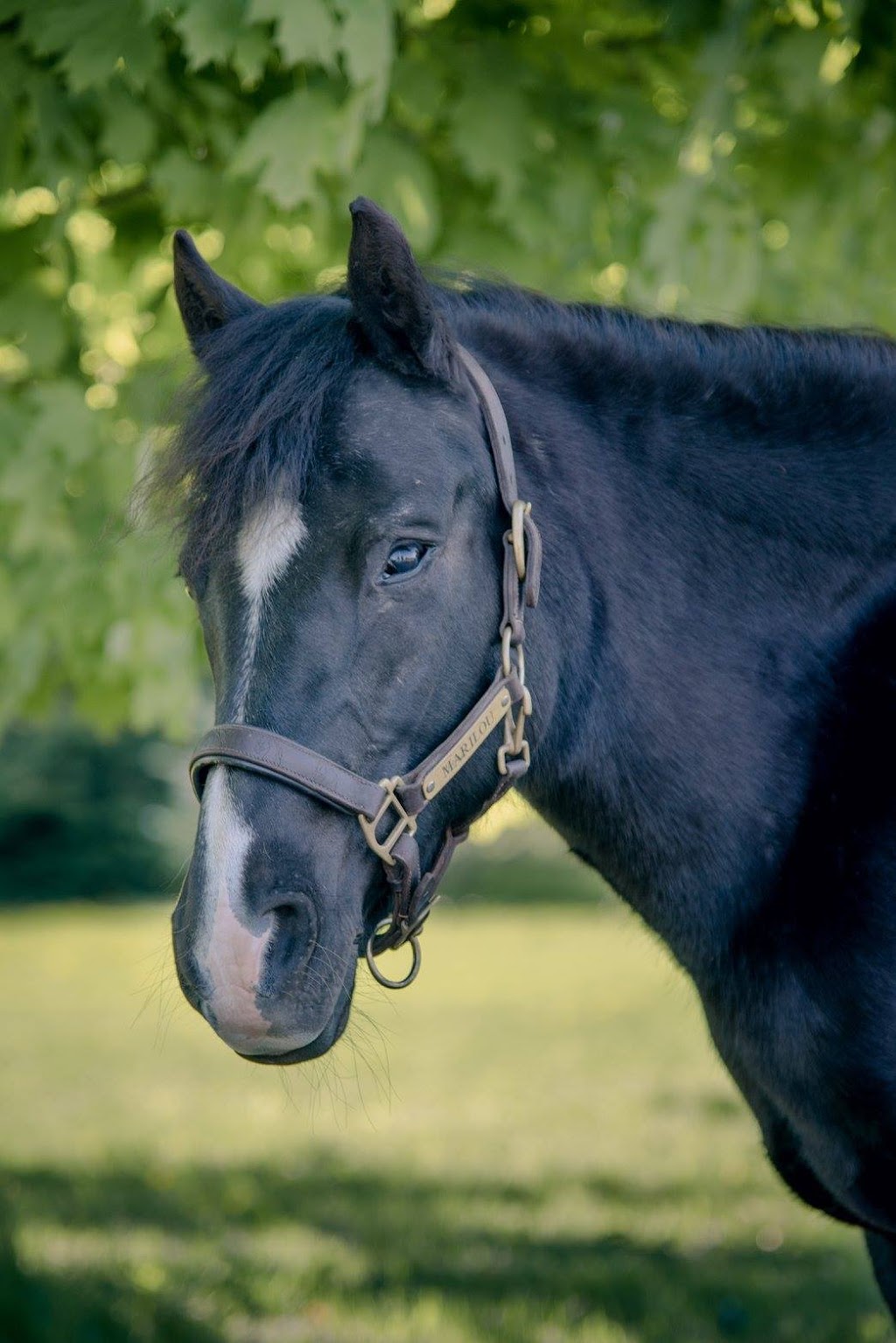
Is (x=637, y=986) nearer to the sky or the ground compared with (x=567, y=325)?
nearer to the ground

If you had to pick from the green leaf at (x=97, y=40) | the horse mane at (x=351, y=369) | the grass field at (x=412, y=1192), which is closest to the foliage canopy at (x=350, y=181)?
the green leaf at (x=97, y=40)

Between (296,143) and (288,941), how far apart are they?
2024 mm

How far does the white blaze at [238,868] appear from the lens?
2.02m

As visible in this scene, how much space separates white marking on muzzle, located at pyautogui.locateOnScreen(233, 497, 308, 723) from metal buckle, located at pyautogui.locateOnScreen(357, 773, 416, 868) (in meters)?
0.27

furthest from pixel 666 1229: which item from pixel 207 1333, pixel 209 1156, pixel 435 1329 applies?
pixel 209 1156

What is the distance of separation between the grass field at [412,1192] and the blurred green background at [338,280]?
0.08ft

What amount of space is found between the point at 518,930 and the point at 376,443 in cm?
1361

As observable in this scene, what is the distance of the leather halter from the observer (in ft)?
6.84

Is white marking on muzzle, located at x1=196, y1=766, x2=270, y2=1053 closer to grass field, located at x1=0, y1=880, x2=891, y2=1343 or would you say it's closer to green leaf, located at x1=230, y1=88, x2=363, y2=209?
grass field, located at x1=0, y1=880, x2=891, y2=1343

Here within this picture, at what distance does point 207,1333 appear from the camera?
175 inches

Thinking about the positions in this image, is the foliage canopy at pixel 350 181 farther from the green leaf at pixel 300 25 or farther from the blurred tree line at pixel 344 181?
the green leaf at pixel 300 25

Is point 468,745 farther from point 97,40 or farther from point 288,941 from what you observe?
point 97,40

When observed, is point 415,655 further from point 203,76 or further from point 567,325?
point 203,76

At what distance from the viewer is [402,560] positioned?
86.6 inches
